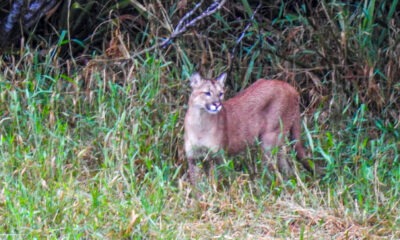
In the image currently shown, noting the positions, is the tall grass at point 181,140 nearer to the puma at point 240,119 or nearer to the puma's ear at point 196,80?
the puma at point 240,119

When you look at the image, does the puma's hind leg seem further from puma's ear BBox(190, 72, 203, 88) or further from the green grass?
puma's ear BBox(190, 72, 203, 88)

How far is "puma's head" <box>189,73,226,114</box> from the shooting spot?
8.54m

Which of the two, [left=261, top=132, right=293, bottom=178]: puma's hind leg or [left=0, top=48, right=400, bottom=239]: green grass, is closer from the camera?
[left=0, top=48, right=400, bottom=239]: green grass

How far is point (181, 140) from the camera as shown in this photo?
28.9ft

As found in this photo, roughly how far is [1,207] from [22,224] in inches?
14.0

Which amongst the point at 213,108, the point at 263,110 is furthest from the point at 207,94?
the point at 263,110

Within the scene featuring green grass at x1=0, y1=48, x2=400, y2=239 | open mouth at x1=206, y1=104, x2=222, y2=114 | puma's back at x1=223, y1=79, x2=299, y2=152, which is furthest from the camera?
puma's back at x1=223, y1=79, x2=299, y2=152

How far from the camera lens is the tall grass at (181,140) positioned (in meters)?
7.41

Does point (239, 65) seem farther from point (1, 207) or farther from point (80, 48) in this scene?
point (1, 207)

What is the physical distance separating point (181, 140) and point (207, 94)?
19.6 inches

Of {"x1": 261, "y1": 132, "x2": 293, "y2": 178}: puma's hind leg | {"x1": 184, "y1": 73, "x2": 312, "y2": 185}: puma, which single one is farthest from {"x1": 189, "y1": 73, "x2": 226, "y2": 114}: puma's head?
{"x1": 261, "y1": 132, "x2": 293, "y2": 178}: puma's hind leg

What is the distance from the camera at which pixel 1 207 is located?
7.36 meters

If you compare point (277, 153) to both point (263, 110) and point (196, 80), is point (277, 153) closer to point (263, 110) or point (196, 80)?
point (263, 110)

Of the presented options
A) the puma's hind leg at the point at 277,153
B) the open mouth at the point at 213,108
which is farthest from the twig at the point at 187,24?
the puma's hind leg at the point at 277,153
